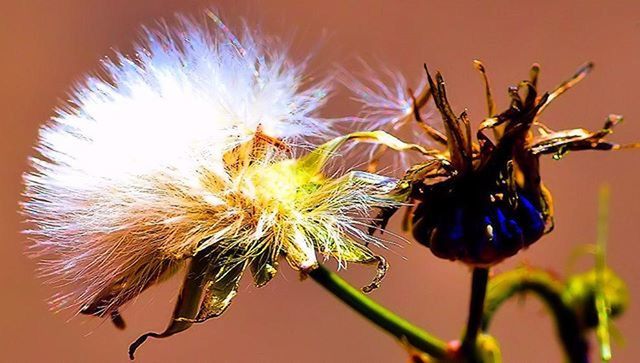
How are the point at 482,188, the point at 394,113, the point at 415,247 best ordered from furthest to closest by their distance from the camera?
1. the point at 415,247
2. the point at 394,113
3. the point at 482,188

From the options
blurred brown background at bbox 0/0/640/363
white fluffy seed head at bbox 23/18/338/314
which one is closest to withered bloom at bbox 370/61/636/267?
A: white fluffy seed head at bbox 23/18/338/314

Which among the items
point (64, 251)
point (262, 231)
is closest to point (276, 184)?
point (262, 231)

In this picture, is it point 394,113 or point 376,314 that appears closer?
point 376,314

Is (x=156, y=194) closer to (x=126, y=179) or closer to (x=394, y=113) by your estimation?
(x=126, y=179)

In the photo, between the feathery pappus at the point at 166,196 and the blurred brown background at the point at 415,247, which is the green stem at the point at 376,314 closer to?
the feathery pappus at the point at 166,196

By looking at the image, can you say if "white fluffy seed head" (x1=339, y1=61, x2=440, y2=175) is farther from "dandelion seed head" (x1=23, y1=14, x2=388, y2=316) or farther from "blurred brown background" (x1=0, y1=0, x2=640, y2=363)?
"blurred brown background" (x1=0, y1=0, x2=640, y2=363)

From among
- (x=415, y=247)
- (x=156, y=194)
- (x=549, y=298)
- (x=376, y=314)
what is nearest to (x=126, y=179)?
(x=156, y=194)

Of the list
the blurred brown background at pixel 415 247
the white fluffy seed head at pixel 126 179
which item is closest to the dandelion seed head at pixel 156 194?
the white fluffy seed head at pixel 126 179
